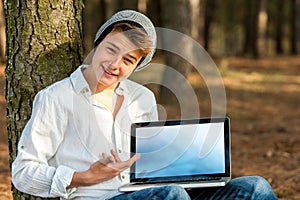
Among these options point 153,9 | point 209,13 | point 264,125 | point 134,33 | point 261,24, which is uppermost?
point 134,33

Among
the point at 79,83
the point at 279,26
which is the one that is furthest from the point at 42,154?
the point at 279,26

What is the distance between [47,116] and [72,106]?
0.15 m

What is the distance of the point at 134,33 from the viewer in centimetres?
284

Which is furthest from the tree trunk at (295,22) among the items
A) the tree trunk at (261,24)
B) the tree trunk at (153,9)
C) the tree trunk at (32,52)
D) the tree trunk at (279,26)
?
the tree trunk at (32,52)

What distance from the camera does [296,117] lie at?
10477 millimetres

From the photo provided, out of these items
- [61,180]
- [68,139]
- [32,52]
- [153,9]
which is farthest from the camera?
[153,9]

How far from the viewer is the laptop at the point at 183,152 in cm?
293

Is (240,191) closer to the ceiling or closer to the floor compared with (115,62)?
closer to the floor

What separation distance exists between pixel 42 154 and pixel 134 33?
694mm

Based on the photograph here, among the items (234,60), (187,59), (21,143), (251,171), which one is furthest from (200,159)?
(234,60)

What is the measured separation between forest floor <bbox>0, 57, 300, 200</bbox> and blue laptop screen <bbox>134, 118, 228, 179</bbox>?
207 centimetres

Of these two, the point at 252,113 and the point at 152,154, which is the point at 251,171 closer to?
the point at 152,154

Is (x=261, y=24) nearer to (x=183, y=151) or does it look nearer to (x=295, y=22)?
(x=295, y=22)

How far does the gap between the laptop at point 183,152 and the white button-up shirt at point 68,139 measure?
0.08 metres
